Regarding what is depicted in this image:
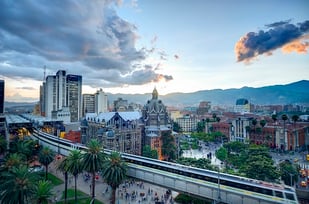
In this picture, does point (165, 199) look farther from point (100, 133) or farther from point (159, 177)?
point (100, 133)

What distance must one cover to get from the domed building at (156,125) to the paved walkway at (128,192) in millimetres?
28945

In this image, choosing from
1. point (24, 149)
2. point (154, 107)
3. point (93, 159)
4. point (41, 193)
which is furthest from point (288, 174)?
point (24, 149)

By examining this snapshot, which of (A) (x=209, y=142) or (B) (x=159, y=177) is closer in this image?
(B) (x=159, y=177)

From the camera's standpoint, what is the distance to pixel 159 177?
4322 centimetres

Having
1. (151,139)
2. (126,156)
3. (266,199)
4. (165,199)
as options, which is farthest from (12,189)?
(151,139)

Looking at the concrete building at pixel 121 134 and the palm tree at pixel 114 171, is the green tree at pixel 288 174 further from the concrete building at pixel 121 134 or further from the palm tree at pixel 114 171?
the concrete building at pixel 121 134

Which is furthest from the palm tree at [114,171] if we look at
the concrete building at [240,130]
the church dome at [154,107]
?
the concrete building at [240,130]

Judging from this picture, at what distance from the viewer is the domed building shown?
307 feet

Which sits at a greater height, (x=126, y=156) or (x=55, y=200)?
(x=126, y=156)

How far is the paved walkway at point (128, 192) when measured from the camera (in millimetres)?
52281

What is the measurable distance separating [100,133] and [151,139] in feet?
69.6

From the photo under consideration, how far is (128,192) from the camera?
2280 inches

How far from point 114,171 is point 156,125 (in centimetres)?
6097

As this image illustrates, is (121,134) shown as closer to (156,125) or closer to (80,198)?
(156,125)
